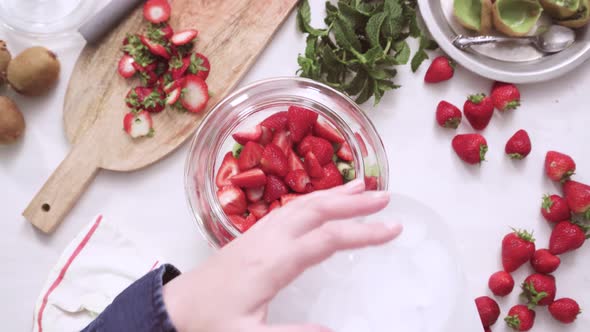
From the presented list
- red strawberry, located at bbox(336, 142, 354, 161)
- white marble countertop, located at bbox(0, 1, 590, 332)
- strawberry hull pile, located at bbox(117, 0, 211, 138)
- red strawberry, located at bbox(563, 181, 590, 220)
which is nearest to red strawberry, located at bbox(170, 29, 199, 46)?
strawberry hull pile, located at bbox(117, 0, 211, 138)

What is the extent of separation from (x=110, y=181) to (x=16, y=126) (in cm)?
19

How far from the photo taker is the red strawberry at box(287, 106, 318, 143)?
96 centimetres

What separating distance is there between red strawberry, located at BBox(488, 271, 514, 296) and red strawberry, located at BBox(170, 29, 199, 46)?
0.69 m

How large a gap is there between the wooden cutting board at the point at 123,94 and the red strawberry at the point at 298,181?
21cm

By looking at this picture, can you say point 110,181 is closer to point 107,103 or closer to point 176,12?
point 107,103

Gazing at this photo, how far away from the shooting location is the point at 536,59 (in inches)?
43.2

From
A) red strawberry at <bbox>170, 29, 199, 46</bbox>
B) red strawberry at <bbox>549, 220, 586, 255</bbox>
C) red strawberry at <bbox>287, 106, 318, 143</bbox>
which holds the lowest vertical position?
red strawberry at <bbox>549, 220, 586, 255</bbox>

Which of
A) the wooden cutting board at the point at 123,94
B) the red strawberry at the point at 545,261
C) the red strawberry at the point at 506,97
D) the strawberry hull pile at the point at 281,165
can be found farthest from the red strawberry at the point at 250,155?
the red strawberry at the point at 545,261

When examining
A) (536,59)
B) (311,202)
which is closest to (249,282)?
(311,202)

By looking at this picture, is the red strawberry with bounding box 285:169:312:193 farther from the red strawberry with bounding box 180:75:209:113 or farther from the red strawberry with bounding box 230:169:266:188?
the red strawberry with bounding box 180:75:209:113

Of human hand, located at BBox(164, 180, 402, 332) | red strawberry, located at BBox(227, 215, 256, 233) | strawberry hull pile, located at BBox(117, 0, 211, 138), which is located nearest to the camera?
human hand, located at BBox(164, 180, 402, 332)

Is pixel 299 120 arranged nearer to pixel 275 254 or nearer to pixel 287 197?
pixel 287 197

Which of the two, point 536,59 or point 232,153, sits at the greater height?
point 536,59

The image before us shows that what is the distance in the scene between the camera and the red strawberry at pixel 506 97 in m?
1.07
